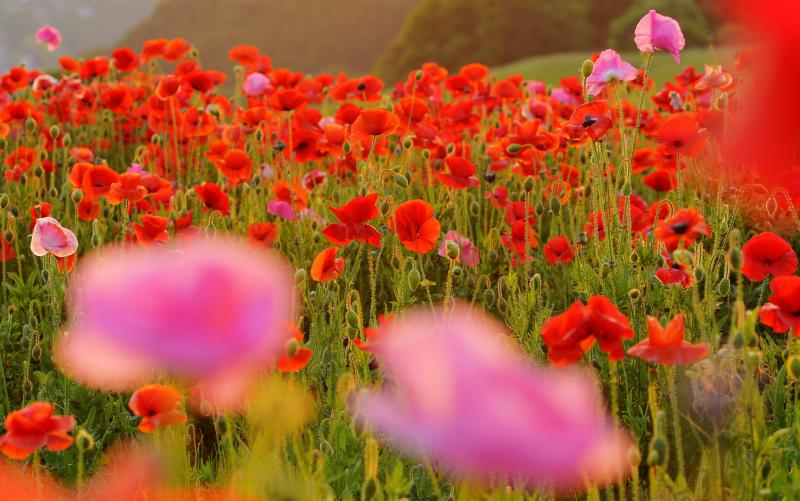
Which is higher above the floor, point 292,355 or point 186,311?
point 186,311

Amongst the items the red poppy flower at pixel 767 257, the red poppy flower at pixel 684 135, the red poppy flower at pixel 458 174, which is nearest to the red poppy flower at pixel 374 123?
the red poppy flower at pixel 458 174

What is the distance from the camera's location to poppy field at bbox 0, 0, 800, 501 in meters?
0.41

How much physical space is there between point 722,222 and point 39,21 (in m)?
109

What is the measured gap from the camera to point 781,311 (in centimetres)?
147

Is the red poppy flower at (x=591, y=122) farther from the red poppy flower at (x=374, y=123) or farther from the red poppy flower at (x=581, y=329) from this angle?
the red poppy flower at (x=581, y=329)

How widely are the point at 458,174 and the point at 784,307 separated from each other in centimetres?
103

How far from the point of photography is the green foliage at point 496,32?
16.0 meters

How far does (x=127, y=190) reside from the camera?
6.68ft

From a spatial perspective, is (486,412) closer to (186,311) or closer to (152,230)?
(186,311)

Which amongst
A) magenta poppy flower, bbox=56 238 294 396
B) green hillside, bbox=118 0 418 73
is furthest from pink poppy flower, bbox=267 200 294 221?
green hillside, bbox=118 0 418 73

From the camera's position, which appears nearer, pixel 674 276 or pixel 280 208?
pixel 674 276

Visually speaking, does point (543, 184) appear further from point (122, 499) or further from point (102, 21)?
point (102, 21)

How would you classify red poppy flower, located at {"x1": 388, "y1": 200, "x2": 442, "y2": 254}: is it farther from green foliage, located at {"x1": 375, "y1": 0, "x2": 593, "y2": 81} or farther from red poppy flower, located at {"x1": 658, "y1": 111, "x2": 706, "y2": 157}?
green foliage, located at {"x1": 375, "y1": 0, "x2": 593, "y2": 81}

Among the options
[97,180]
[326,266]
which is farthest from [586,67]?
[97,180]
